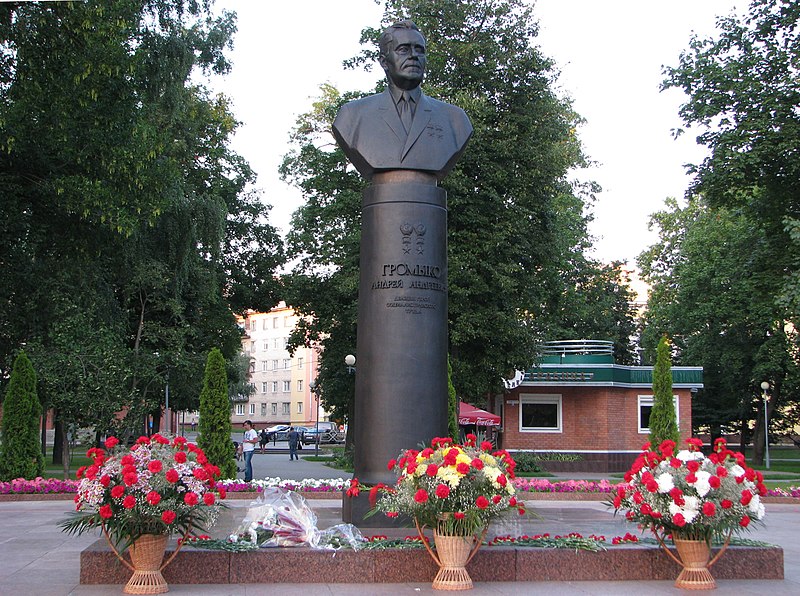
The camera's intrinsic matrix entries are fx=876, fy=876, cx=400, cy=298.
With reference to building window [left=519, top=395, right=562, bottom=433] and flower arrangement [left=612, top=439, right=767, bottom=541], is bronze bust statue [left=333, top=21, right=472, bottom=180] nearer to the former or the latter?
flower arrangement [left=612, top=439, right=767, bottom=541]

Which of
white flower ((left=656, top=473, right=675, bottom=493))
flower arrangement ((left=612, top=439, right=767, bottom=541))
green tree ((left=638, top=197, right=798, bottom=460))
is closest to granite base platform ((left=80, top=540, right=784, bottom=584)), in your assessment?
flower arrangement ((left=612, top=439, right=767, bottom=541))

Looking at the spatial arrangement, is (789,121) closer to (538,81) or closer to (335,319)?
(538,81)

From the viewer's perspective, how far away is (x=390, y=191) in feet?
30.7

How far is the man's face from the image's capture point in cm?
964

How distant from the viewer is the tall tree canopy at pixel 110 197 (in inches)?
682

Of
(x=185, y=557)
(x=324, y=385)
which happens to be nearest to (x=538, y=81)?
(x=324, y=385)

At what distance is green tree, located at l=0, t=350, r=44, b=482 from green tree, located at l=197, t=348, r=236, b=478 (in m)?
3.48

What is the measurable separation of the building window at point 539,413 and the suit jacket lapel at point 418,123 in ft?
88.1

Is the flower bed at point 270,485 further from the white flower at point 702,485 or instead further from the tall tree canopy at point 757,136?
the white flower at point 702,485

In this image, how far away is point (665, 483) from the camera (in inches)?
290

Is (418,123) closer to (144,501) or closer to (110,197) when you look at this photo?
(144,501)

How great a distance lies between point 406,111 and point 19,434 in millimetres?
13150

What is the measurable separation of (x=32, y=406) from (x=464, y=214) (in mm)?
13055

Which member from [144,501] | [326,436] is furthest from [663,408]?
[326,436]
